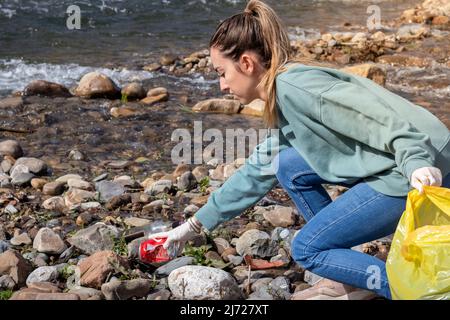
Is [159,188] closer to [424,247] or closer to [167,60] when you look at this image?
[424,247]

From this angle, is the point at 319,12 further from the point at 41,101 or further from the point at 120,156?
the point at 120,156

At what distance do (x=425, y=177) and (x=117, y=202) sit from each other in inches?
101

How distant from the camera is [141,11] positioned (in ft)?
43.3

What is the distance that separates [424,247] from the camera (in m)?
2.56

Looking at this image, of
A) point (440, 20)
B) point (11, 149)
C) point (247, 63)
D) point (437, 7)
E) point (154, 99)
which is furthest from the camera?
point (437, 7)

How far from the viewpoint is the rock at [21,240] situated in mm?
3979

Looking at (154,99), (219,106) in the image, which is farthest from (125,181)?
(154,99)

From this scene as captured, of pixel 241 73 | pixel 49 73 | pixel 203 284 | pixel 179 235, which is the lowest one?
pixel 49 73

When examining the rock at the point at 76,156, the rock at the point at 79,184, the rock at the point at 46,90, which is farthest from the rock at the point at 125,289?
the rock at the point at 46,90

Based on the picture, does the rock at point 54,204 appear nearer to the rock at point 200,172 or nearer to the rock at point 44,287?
Answer: the rock at point 200,172

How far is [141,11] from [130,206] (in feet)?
30.0

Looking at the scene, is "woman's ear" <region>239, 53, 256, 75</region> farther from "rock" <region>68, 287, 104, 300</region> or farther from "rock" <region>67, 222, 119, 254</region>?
"rock" <region>67, 222, 119, 254</region>

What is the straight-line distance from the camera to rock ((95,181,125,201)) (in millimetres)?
4832

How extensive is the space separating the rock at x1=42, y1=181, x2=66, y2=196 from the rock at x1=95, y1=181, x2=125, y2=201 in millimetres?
254
